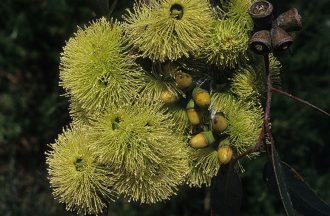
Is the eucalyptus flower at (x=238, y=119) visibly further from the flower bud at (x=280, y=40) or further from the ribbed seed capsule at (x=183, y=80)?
the flower bud at (x=280, y=40)

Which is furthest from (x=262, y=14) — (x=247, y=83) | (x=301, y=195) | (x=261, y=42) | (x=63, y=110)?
(x=63, y=110)

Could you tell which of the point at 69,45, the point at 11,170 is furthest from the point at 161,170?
the point at 11,170

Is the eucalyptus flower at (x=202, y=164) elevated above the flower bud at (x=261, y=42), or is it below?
below

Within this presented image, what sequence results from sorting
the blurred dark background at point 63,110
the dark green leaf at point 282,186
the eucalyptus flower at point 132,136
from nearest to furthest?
the dark green leaf at point 282,186, the eucalyptus flower at point 132,136, the blurred dark background at point 63,110

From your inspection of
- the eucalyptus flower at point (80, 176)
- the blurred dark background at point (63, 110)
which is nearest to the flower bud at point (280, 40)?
the eucalyptus flower at point (80, 176)

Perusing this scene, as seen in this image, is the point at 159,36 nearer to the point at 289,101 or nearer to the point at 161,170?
the point at 161,170
